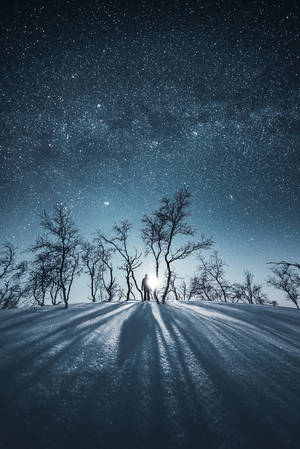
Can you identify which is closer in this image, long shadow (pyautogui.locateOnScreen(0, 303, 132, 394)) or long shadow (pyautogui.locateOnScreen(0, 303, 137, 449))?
long shadow (pyautogui.locateOnScreen(0, 303, 137, 449))

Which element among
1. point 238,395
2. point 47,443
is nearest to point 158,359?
point 238,395

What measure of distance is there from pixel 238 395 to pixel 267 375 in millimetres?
1012

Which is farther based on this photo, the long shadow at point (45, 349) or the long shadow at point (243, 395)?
the long shadow at point (45, 349)

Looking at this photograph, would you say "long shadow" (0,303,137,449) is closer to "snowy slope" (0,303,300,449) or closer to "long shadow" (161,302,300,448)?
"snowy slope" (0,303,300,449)

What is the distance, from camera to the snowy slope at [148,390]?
201cm

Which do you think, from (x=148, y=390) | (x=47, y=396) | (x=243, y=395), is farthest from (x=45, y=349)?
(x=243, y=395)

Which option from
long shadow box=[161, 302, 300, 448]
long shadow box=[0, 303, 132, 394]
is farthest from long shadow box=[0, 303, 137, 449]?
long shadow box=[161, 302, 300, 448]

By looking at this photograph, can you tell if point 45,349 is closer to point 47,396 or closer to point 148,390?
point 47,396

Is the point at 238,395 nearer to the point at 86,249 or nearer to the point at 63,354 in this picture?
the point at 63,354

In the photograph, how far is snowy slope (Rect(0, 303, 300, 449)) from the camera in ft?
6.58

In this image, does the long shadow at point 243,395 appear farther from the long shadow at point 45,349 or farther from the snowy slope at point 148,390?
the long shadow at point 45,349

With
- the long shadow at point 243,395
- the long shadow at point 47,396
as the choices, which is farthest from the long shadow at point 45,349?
the long shadow at point 243,395

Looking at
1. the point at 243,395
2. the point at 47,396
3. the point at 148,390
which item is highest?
the point at 47,396

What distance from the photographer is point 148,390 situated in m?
2.72
